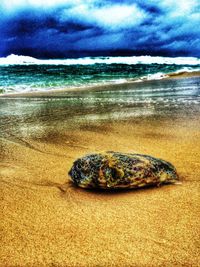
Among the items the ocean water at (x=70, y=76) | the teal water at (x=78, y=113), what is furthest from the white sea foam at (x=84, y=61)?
the teal water at (x=78, y=113)

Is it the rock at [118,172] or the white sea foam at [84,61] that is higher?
the white sea foam at [84,61]

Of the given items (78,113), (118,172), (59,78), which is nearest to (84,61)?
(59,78)

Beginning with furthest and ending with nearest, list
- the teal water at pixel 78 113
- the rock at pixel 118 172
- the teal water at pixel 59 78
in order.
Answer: the teal water at pixel 59 78 → the teal water at pixel 78 113 → the rock at pixel 118 172

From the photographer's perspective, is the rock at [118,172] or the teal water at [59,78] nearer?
the rock at [118,172]

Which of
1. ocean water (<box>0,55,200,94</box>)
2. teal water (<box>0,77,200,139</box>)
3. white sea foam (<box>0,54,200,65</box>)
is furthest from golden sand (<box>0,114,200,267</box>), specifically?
white sea foam (<box>0,54,200,65</box>)

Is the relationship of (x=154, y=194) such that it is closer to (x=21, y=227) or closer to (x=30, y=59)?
(x=21, y=227)

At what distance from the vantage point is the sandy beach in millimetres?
1711

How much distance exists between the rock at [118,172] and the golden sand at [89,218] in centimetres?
7

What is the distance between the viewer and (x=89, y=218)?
83.4 inches

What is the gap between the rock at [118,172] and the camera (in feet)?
8.13

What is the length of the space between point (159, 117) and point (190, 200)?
3.45 meters

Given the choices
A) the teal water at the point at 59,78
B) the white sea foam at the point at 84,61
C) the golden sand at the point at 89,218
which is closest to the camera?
the golden sand at the point at 89,218

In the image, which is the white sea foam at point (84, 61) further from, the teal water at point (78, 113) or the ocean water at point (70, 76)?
the teal water at point (78, 113)

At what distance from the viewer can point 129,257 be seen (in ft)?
5.53
